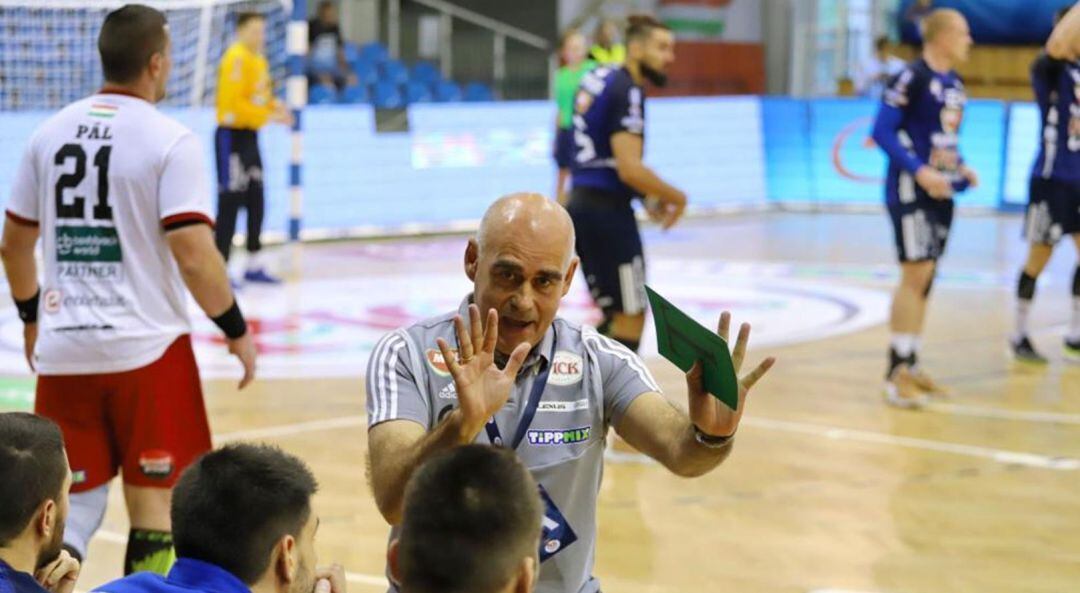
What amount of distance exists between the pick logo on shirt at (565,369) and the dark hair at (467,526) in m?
0.85

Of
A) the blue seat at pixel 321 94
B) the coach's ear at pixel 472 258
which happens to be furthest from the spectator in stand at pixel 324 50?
the coach's ear at pixel 472 258

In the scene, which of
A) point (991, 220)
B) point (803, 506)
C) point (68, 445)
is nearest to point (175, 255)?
point (68, 445)

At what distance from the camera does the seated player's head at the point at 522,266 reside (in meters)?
3.51

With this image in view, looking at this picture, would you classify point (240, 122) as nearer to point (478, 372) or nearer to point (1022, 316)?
point (1022, 316)

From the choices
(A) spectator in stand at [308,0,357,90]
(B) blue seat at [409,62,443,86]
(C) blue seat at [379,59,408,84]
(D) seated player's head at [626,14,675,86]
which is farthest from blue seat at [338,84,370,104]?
(D) seated player's head at [626,14,675,86]

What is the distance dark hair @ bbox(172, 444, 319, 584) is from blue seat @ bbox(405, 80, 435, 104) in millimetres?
19278

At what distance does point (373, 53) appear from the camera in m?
→ 22.9

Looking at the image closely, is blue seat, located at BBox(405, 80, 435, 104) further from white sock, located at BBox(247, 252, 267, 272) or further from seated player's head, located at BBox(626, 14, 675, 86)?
→ seated player's head, located at BBox(626, 14, 675, 86)

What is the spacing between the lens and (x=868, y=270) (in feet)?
50.6

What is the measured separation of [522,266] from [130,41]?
6.88 feet

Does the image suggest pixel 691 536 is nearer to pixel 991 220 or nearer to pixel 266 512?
pixel 266 512

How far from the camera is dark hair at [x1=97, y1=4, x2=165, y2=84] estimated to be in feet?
16.5

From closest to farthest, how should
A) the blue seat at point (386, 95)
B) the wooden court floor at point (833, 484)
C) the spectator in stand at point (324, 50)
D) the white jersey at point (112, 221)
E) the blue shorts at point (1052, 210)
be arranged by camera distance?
the white jersey at point (112, 221) < the wooden court floor at point (833, 484) < the blue shorts at point (1052, 210) < the spectator in stand at point (324, 50) < the blue seat at point (386, 95)

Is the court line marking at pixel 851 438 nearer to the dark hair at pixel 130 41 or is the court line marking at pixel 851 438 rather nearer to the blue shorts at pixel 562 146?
the dark hair at pixel 130 41
